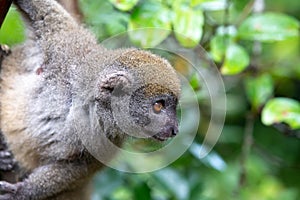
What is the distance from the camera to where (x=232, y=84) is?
475 cm

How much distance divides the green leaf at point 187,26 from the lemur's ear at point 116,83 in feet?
1.51

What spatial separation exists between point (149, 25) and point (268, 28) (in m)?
0.84

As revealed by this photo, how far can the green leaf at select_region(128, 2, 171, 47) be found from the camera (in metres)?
3.19

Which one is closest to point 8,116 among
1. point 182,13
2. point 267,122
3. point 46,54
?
point 46,54

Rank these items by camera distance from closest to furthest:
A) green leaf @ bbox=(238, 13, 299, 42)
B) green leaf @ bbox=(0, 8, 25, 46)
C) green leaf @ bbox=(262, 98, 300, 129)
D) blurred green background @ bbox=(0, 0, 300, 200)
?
green leaf @ bbox=(0, 8, 25, 46), blurred green background @ bbox=(0, 0, 300, 200), green leaf @ bbox=(262, 98, 300, 129), green leaf @ bbox=(238, 13, 299, 42)

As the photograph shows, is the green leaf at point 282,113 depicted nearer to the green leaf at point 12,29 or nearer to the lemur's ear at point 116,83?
the lemur's ear at point 116,83

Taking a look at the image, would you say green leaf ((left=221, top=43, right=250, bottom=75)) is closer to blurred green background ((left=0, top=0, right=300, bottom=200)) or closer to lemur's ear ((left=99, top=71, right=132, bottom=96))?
blurred green background ((left=0, top=0, right=300, bottom=200))

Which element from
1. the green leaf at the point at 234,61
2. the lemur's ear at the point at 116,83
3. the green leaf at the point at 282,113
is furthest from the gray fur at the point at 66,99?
the green leaf at the point at 282,113

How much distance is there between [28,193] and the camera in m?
3.21

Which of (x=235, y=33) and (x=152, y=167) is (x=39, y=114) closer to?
(x=152, y=167)

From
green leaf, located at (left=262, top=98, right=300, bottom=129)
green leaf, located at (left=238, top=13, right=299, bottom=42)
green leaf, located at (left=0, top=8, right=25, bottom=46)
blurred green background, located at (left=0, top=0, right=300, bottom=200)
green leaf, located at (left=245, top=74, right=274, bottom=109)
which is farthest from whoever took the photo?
green leaf, located at (left=245, top=74, right=274, bottom=109)

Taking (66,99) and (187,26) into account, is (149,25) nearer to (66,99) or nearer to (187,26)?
(187,26)

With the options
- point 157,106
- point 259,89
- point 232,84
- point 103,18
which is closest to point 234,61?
point 259,89

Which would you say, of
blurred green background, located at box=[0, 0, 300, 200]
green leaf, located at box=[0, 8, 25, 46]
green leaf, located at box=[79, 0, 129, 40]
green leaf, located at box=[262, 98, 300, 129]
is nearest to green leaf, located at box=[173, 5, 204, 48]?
blurred green background, located at box=[0, 0, 300, 200]
